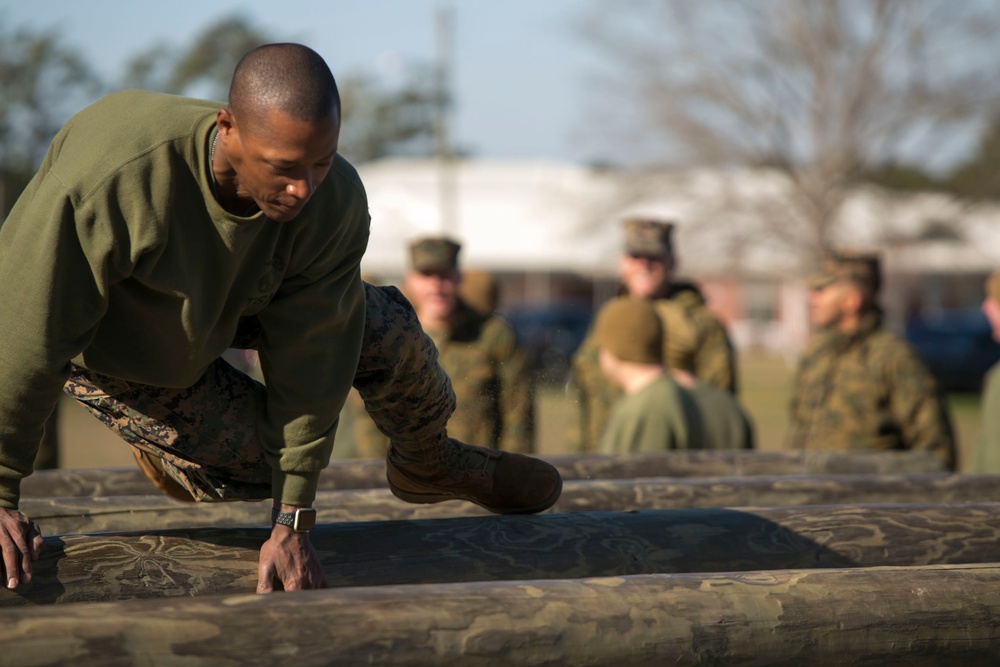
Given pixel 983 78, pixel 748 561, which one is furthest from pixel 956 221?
pixel 748 561

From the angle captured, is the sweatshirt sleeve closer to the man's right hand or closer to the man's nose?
the man's nose

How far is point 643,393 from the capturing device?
19.0ft

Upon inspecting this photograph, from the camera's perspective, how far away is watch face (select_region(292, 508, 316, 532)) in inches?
117

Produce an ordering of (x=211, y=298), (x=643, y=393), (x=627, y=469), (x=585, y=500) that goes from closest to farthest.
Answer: (x=211, y=298) → (x=585, y=500) → (x=627, y=469) → (x=643, y=393)

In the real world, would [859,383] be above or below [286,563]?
above

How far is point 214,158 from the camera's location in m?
2.73

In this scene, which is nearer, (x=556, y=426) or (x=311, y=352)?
(x=311, y=352)

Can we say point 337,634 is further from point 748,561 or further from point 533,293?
point 533,293

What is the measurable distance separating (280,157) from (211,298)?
18.0 inches

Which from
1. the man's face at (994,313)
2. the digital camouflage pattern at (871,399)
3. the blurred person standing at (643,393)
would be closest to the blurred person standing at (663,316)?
the digital camouflage pattern at (871,399)

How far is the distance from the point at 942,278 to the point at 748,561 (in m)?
40.8

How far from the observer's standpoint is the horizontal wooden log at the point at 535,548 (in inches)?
114

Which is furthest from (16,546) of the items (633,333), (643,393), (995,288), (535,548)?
(995,288)

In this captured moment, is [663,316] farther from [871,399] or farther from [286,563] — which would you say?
[286,563]
